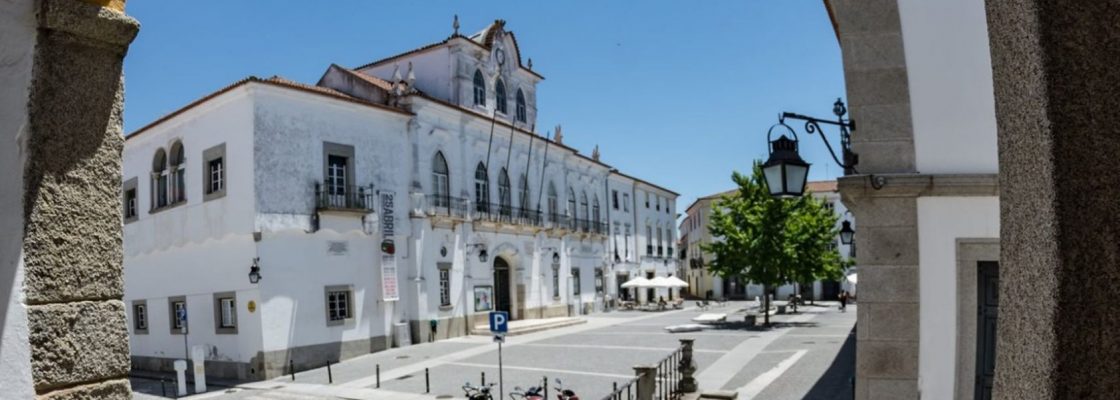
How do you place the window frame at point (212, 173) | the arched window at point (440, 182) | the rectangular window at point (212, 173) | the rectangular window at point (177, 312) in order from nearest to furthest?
the window frame at point (212, 173) → the rectangular window at point (212, 173) → the rectangular window at point (177, 312) → the arched window at point (440, 182)

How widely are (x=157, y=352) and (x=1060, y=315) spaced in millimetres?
25969

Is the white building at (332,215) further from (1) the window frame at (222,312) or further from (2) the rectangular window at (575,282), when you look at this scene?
(2) the rectangular window at (575,282)

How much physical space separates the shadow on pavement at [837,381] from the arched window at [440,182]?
1474cm

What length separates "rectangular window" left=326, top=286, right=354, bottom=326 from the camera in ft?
71.2

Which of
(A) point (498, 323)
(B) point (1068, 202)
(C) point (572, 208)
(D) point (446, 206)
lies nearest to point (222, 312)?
(D) point (446, 206)

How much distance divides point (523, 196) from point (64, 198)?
3052 cm

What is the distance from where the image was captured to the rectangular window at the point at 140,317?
2393cm

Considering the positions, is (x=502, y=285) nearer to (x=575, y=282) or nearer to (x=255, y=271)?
(x=575, y=282)

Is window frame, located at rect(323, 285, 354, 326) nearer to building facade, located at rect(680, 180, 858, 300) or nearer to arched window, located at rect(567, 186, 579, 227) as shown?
arched window, located at rect(567, 186, 579, 227)

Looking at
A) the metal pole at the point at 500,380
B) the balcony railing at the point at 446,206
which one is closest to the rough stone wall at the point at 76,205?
the metal pole at the point at 500,380

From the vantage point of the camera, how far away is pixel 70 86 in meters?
2.50

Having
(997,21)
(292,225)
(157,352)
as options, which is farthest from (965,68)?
(157,352)

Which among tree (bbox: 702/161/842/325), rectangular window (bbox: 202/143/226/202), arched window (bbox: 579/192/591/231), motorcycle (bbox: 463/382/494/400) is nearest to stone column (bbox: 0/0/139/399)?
motorcycle (bbox: 463/382/494/400)

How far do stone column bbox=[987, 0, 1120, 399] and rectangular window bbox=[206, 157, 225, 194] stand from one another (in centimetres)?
2218
